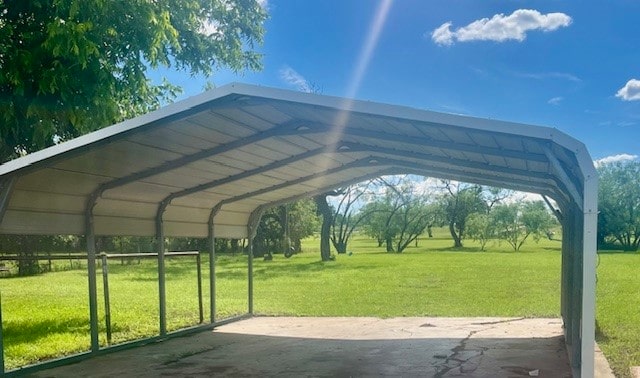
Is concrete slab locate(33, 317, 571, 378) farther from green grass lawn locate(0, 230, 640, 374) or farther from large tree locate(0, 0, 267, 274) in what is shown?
large tree locate(0, 0, 267, 274)

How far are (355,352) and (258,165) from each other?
2.66 meters

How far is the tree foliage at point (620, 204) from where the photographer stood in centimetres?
4444

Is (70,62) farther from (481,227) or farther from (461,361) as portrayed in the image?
(481,227)

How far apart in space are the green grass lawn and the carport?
71.3 inches

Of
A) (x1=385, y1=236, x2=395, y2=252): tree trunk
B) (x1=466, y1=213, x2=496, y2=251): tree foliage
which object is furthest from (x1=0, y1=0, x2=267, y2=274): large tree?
(x1=466, y1=213, x2=496, y2=251): tree foliage

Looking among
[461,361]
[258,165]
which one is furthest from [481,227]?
[461,361]

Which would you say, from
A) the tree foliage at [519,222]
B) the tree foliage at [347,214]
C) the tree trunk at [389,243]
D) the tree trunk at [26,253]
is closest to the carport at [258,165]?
the tree trunk at [26,253]

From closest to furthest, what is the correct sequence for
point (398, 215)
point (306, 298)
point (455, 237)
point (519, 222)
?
point (306, 298) < point (398, 215) < point (455, 237) < point (519, 222)

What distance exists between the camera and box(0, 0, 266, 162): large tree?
7.50 m

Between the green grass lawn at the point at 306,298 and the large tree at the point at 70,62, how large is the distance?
3144 millimetres

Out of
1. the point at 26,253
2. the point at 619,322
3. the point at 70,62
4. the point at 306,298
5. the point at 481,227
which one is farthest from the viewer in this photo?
the point at 481,227

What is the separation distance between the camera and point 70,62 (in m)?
7.86

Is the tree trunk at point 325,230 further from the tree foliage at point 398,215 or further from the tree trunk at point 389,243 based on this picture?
the tree trunk at point 389,243

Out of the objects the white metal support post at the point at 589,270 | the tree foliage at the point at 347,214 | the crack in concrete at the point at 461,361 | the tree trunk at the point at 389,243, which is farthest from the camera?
the tree trunk at the point at 389,243
